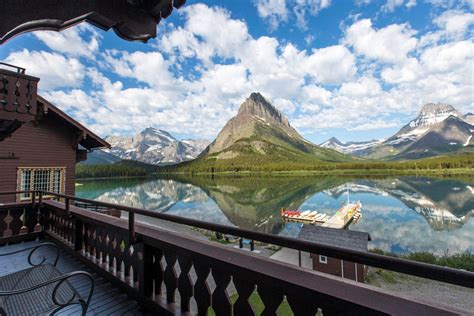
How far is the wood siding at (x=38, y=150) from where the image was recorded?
9258 mm

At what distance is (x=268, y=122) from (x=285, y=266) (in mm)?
201018

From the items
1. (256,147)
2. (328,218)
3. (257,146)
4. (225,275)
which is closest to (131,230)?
(225,275)

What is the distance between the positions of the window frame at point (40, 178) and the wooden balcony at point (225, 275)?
26.9 feet

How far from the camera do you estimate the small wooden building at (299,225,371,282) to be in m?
9.81

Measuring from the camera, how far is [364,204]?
1416 inches

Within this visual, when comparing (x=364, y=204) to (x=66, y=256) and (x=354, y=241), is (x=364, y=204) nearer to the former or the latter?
(x=354, y=241)

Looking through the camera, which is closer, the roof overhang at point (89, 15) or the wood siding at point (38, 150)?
the roof overhang at point (89, 15)

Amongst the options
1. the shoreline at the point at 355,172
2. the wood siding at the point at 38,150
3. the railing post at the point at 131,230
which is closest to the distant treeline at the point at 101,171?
the shoreline at the point at 355,172

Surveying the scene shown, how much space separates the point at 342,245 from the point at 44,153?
12.6 meters

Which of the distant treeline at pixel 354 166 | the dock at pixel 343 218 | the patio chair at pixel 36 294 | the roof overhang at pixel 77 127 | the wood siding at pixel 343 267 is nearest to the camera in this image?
the patio chair at pixel 36 294

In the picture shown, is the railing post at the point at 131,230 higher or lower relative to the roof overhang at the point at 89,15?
lower

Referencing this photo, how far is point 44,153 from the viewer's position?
10.2 meters

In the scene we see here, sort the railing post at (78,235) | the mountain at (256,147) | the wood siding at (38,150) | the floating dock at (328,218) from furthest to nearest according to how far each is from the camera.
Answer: the mountain at (256,147), the floating dock at (328,218), the wood siding at (38,150), the railing post at (78,235)

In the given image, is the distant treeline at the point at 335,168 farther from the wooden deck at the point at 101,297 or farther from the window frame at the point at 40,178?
the wooden deck at the point at 101,297
